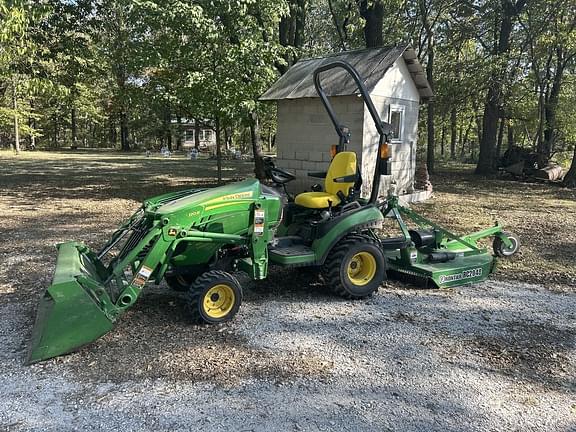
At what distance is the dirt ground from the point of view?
2893mm

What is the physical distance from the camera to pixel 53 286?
339 centimetres

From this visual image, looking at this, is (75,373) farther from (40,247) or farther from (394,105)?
(394,105)

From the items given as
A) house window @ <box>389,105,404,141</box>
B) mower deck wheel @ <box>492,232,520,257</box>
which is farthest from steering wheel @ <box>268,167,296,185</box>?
house window @ <box>389,105,404,141</box>

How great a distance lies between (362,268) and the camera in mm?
5008

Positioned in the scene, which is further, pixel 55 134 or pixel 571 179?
pixel 55 134

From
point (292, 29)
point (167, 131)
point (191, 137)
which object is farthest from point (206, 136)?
point (292, 29)

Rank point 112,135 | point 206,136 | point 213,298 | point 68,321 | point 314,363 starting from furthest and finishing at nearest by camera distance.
Result: point 206,136 → point 112,135 → point 213,298 → point 314,363 → point 68,321

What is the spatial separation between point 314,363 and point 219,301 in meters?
1.06

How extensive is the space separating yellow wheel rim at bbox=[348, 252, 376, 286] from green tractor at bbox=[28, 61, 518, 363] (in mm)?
A: 10

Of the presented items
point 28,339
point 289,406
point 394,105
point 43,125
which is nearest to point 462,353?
point 289,406

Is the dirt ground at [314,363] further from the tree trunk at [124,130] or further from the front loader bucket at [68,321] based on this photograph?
the tree trunk at [124,130]

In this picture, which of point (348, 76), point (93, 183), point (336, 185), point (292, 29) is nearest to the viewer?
point (336, 185)

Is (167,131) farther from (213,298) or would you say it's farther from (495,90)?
(213,298)

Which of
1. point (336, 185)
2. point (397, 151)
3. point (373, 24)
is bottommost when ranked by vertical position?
point (336, 185)
